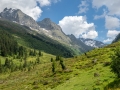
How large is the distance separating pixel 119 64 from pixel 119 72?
64.9 inches

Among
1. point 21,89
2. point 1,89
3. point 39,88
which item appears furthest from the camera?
point 1,89

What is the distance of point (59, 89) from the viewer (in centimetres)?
5184

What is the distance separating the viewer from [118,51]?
39.3 m

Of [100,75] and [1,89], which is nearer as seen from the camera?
[100,75]

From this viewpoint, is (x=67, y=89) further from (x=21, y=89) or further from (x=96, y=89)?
(x=21, y=89)

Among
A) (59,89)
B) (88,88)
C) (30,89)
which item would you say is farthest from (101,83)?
(30,89)

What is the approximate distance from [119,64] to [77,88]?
1260cm

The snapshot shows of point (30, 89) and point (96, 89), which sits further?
point (30, 89)

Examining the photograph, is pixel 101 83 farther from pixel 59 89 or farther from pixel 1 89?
pixel 1 89

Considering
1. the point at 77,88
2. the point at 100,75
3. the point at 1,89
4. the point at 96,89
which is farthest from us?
the point at 1,89

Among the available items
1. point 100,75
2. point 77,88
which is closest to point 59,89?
point 77,88

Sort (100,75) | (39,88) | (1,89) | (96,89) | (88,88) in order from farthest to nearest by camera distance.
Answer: (1,89) < (39,88) < (100,75) < (88,88) < (96,89)

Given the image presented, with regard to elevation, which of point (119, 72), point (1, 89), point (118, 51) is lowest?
point (1, 89)

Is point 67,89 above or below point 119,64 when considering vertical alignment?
below
